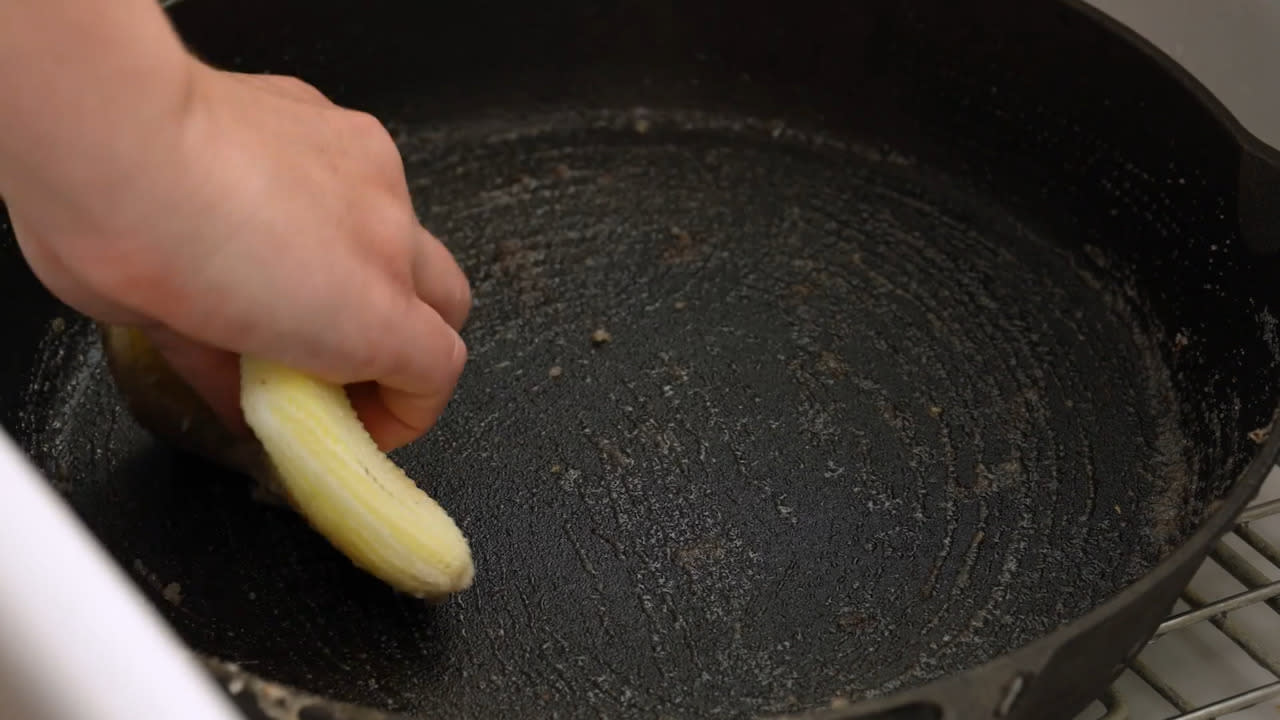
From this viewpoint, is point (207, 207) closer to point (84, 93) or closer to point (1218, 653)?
point (84, 93)

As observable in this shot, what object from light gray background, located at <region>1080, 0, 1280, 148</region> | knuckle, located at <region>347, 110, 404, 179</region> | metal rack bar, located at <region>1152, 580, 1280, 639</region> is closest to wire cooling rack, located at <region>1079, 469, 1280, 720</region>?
metal rack bar, located at <region>1152, 580, 1280, 639</region>

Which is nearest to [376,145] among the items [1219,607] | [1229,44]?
[1219,607]

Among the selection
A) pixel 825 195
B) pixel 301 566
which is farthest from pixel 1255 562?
pixel 301 566

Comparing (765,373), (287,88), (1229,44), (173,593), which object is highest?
(1229,44)

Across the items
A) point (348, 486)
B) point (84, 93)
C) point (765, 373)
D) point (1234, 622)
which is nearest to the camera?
point (84, 93)

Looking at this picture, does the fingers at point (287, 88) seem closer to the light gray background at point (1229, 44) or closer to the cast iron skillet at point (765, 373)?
the cast iron skillet at point (765, 373)

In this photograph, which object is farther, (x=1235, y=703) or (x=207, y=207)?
(x=1235, y=703)

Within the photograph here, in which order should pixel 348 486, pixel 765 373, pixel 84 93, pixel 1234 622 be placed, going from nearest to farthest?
1. pixel 84 93
2. pixel 348 486
3. pixel 1234 622
4. pixel 765 373

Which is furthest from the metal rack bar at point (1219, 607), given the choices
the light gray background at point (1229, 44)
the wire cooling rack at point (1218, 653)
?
the light gray background at point (1229, 44)
